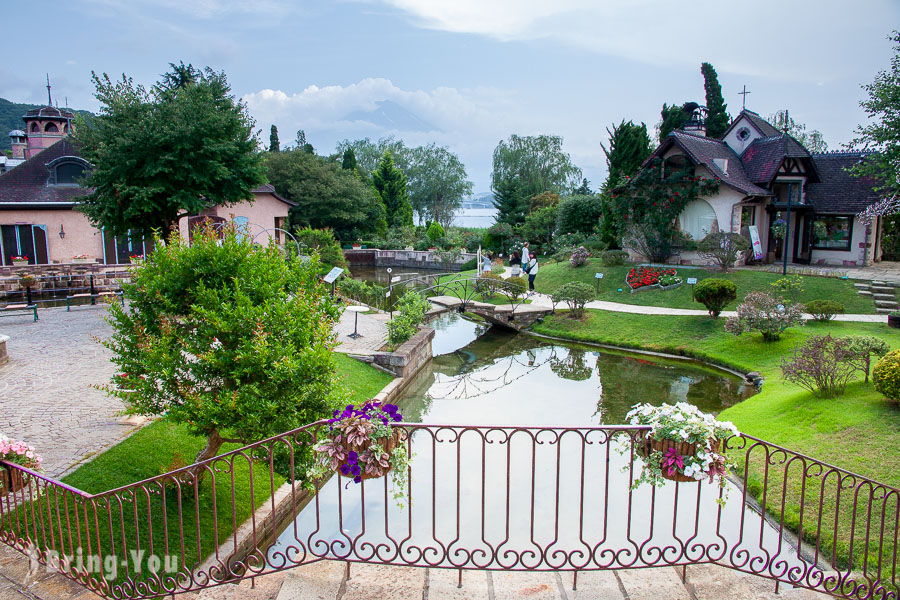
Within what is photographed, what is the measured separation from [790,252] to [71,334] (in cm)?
2626

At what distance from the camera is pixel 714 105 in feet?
109

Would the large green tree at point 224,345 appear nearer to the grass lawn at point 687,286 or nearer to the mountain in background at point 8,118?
the grass lawn at point 687,286

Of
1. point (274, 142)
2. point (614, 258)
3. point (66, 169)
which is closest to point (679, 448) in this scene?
point (614, 258)

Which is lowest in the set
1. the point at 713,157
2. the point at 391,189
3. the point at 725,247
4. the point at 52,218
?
the point at 725,247

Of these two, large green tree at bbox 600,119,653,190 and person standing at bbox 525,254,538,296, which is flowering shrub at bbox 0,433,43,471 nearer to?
person standing at bbox 525,254,538,296

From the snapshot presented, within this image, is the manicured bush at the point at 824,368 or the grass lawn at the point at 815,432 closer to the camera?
the grass lawn at the point at 815,432

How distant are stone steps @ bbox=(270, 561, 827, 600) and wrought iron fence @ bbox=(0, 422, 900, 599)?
0.13m

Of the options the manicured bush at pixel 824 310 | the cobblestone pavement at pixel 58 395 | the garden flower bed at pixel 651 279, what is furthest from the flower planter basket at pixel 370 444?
the garden flower bed at pixel 651 279

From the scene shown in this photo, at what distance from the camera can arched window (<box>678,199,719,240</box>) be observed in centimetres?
2419

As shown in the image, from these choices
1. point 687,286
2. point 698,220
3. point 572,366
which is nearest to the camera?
point 572,366

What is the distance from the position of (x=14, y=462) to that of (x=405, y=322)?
9752mm

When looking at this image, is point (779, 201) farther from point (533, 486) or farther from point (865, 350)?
point (533, 486)

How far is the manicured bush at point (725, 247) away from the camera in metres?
21.8

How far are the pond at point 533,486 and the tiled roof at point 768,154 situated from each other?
1290cm
